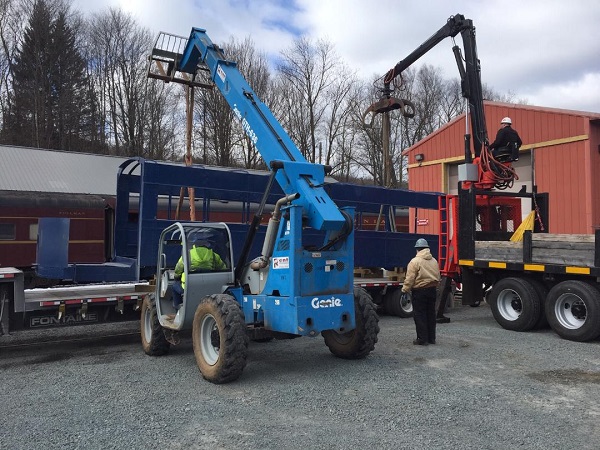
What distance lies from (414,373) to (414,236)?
21.0 ft

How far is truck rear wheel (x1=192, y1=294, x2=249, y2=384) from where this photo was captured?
5906mm

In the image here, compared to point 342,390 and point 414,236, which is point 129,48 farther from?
point 342,390

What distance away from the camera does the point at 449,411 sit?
508 cm

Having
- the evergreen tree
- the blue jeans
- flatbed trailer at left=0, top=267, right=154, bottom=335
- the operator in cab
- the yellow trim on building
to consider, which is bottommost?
flatbed trailer at left=0, top=267, right=154, bottom=335

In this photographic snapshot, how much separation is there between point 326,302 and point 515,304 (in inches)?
206

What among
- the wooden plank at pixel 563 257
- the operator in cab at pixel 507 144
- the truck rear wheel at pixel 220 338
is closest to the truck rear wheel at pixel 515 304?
the wooden plank at pixel 563 257

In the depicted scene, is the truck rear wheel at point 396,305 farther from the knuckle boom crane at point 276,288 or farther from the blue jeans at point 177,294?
the blue jeans at point 177,294

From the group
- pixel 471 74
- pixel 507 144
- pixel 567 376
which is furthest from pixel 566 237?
pixel 471 74

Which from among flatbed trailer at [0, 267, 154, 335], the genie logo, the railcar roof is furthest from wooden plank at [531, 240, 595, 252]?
the railcar roof

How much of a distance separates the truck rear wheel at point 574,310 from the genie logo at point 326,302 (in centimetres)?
468

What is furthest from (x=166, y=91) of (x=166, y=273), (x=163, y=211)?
(x=166, y=273)

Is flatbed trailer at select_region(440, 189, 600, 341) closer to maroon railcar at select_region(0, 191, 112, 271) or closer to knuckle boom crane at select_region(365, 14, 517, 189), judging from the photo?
knuckle boom crane at select_region(365, 14, 517, 189)

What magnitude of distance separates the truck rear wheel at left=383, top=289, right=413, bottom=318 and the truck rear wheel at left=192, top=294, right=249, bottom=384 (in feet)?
19.1

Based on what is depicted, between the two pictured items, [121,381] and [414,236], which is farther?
[414,236]
